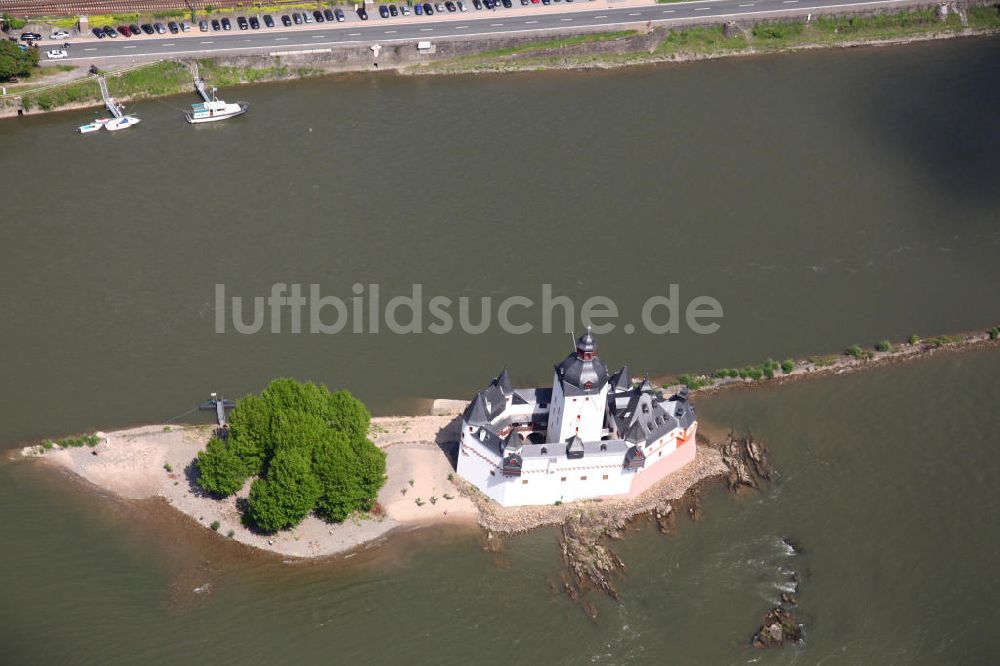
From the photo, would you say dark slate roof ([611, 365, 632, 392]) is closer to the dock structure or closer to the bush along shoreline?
the bush along shoreline

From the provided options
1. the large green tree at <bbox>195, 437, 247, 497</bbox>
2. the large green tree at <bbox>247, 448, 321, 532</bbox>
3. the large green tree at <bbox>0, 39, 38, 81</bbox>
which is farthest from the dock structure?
the large green tree at <bbox>247, 448, 321, 532</bbox>

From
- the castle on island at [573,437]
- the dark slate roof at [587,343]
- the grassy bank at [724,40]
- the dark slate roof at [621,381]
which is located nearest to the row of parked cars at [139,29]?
the grassy bank at [724,40]

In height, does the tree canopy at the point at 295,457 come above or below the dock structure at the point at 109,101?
below

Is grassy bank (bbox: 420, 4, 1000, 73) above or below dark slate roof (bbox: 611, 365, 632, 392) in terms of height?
above

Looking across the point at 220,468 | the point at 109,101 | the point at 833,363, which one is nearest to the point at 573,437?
the point at 220,468

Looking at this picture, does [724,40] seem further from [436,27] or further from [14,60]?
[14,60]

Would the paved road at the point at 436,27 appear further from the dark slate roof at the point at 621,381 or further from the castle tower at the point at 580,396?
the castle tower at the point at 580,396
